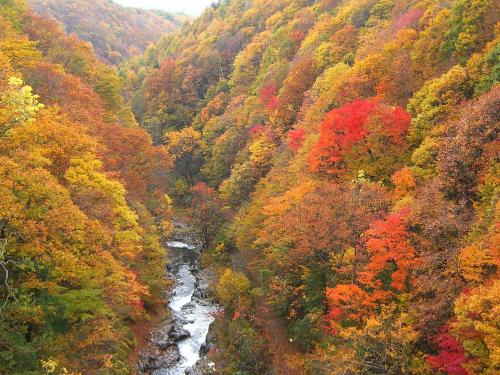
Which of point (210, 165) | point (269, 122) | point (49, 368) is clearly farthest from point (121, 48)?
point (49, 368)

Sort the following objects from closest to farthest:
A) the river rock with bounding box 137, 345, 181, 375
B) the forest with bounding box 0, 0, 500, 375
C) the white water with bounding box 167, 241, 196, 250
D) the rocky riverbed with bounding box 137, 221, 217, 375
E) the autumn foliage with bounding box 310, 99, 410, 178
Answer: the forest with bounding box 0, 0, 500, 375 < the river rock with bounding box 137, 345, 181, 375 < the rocky riverbed with bounding box 137, 221, 217, 375 < the autumn foliage with bounding box 310, 99, 410, 178 < the white water with bounding box 167, 241, 196, 250

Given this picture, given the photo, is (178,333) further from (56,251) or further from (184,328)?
(56,251)

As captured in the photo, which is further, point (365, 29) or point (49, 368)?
point (365, 29)

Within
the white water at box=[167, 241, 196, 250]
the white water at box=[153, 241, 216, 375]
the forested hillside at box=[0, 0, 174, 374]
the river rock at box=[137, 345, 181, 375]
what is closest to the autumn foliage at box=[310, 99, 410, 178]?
the white water at box=[153, 241, 216, 375]

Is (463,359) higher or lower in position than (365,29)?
lower

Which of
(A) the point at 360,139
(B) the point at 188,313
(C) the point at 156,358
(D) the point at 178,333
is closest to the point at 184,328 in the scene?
(D) the point at 178,333

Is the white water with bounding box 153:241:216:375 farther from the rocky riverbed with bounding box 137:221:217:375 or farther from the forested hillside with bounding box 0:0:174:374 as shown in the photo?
the forested hillside with bounding box 0:0:174:374

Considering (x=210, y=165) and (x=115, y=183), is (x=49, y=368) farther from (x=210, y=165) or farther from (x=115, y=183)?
(x=210, y=165)
